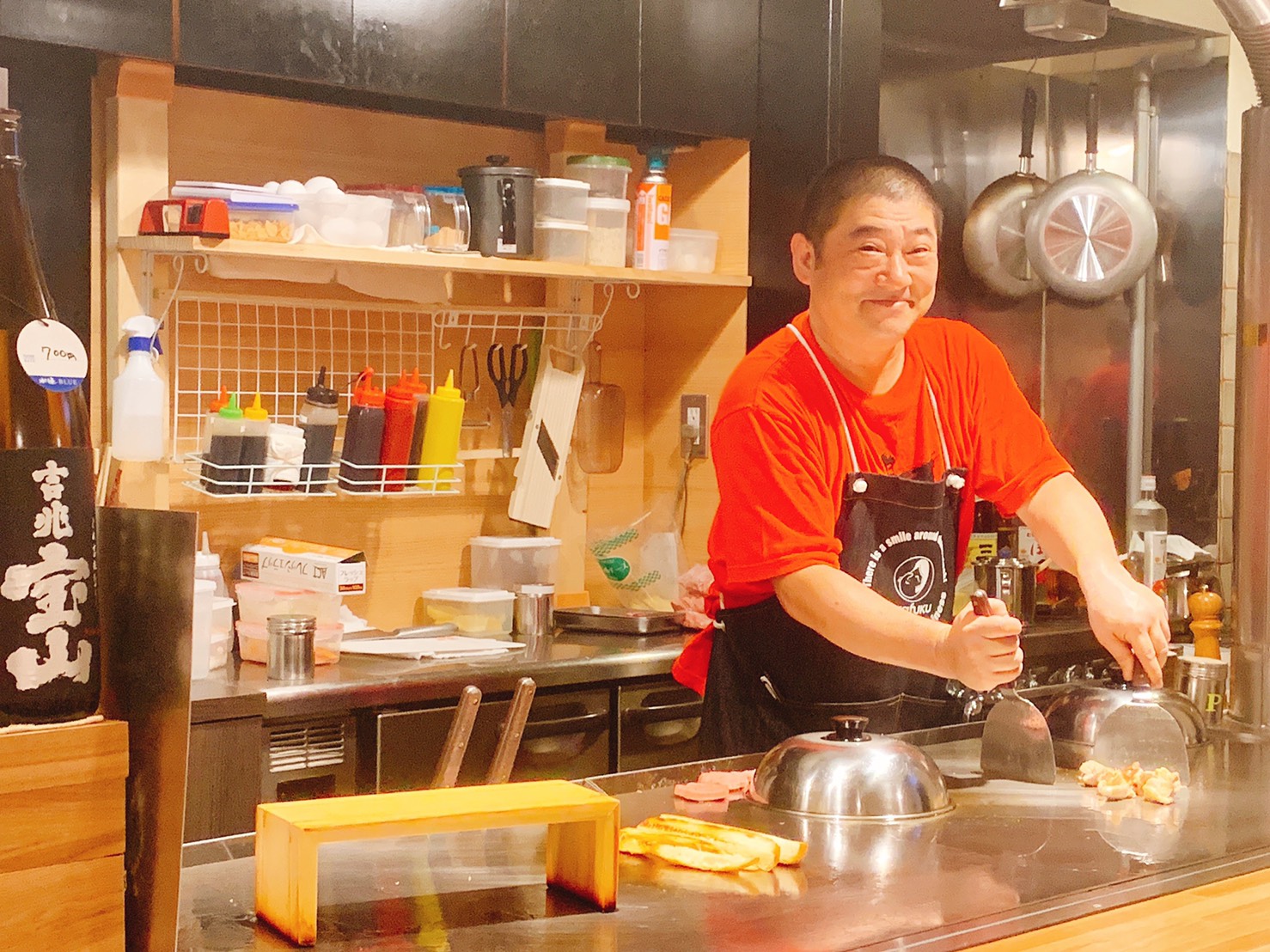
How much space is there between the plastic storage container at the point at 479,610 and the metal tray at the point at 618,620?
0.16 metres

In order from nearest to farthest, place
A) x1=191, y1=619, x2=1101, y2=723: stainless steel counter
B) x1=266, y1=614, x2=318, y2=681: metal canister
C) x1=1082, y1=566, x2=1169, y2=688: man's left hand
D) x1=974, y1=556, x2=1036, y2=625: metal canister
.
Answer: x1=1082, y1=566, x2=1169, y2=688: man's left hand
x1=191, y1=619, x2=1101, y2=723: stainless steel counter
x1=266, y1=614, x2=318, y2=681: metal canister
x1=974, y1=556, x2=1036, y2=625: metal canister

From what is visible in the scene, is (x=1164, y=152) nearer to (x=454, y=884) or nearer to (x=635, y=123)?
→ (x=635, y=123)

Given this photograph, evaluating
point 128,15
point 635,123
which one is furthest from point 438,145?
point 128,15

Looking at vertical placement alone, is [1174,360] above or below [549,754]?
above

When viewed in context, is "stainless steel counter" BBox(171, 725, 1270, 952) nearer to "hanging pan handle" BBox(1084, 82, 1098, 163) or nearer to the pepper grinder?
the pepper grinder

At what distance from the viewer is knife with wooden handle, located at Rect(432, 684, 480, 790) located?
1.53m

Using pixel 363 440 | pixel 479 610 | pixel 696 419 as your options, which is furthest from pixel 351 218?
pixel 696 419

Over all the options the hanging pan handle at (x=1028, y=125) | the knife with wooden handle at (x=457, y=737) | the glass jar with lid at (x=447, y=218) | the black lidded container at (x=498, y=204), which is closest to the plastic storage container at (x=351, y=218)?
the glass jar with lid at (x=447, y=218)

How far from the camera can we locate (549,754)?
3219 millimetres

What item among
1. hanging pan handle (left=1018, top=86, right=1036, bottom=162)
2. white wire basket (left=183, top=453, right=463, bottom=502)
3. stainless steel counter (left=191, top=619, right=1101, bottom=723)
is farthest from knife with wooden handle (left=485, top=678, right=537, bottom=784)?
hanging pan handle (left=1018, top=86, right=1036, bottom=162)

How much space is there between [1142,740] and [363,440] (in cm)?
196

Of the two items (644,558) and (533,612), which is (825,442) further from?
(644,558)

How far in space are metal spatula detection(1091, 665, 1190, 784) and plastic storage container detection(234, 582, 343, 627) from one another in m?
1.72

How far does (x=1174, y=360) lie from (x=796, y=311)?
3.92ft
